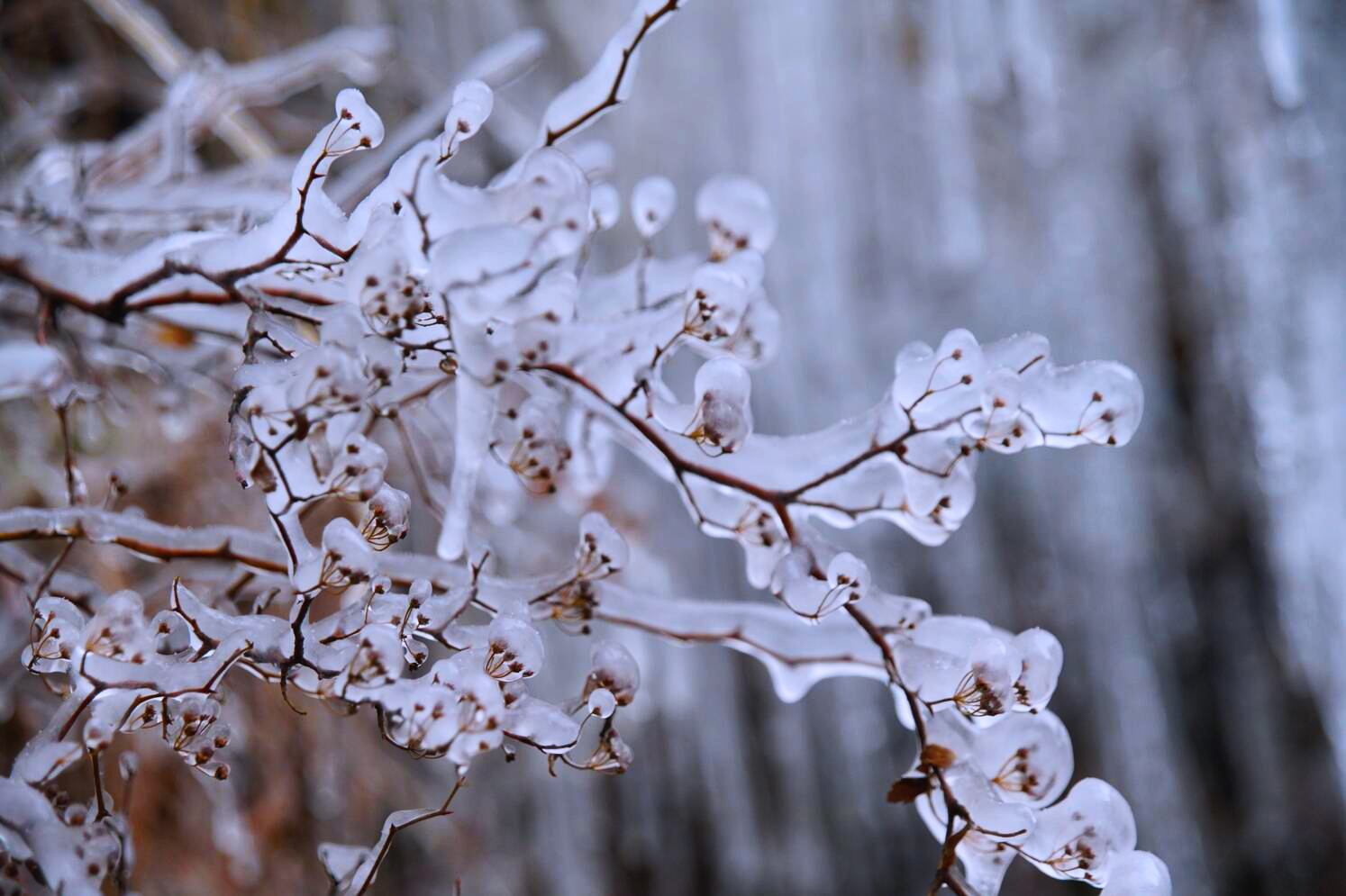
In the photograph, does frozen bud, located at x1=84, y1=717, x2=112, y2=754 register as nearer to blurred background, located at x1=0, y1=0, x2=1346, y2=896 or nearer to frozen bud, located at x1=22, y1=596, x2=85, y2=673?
frozen bud, located at x1=22, y1=596, x2=85, y2=673

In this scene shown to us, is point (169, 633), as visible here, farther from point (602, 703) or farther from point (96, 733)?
point (602, 703)

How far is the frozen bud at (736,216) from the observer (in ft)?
1.45

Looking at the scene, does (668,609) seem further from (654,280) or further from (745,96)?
(745,96)

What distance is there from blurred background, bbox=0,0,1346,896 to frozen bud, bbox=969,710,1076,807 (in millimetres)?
1253

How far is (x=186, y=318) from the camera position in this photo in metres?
0.45

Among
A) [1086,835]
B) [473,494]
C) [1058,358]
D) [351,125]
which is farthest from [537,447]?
[1058,358]

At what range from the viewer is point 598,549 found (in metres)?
0.39

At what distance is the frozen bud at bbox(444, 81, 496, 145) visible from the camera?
337mm

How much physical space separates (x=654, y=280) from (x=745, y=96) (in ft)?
5.95

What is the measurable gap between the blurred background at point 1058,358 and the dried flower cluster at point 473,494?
1.19 m

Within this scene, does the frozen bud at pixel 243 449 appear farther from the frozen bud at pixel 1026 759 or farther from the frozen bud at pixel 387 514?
the frozen bud at pixel 1026 759

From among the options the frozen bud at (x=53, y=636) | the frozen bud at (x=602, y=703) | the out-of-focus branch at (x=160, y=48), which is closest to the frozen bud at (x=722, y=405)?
the frozen bud at (x=602, y=703)

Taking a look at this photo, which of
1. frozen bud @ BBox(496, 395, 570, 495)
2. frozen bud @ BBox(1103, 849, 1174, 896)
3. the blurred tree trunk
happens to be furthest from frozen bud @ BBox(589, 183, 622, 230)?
the blurred tree trunk

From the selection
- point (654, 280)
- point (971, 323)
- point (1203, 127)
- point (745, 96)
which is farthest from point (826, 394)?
point (654, 280)
